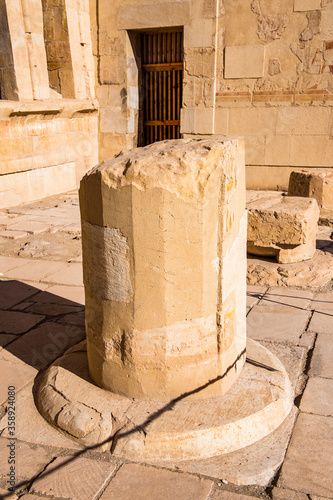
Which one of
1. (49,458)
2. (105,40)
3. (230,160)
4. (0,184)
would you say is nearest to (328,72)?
(105,40)

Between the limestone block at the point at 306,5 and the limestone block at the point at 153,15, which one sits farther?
the limestone block at the point at 153,15

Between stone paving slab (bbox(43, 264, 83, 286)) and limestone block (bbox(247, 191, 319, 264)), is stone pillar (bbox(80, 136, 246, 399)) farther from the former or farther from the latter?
limestone block (bbox(247, 191, 319, 264))

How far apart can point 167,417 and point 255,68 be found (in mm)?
8132

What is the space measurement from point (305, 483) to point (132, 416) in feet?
2.86

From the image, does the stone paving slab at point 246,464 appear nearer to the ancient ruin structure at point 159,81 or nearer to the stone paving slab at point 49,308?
the stone paving slab at point 49,308

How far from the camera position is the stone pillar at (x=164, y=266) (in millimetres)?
2385

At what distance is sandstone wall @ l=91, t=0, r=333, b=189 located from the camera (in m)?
8.83

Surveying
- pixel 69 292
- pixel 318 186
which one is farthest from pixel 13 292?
pixel 318 186

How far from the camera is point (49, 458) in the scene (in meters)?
2.38

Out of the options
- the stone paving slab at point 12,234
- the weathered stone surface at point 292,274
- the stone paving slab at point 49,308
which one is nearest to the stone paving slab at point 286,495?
the stone paving slab at point 49,308

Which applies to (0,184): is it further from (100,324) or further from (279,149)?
(100,324)

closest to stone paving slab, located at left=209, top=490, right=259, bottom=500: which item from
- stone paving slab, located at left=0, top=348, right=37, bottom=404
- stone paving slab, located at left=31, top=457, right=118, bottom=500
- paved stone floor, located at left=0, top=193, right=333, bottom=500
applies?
paved stone floor, located at left=0, top=193, right=333, bottom=500

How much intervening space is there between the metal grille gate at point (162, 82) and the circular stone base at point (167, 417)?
823cm

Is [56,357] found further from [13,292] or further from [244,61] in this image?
[244,61]
